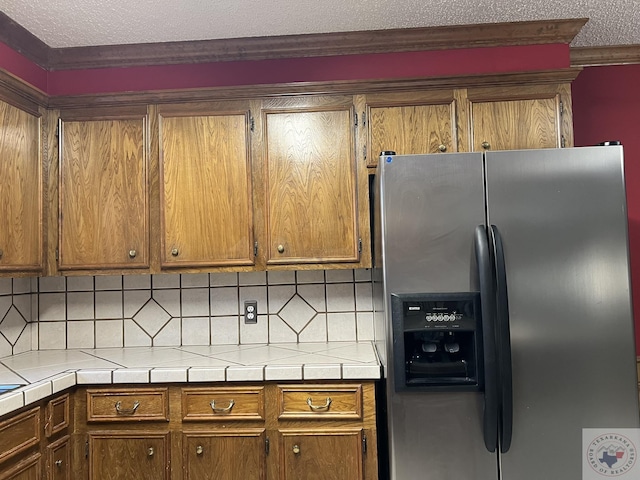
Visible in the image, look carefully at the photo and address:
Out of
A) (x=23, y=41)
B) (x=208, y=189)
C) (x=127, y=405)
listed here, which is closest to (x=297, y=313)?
(x=208, y=189)

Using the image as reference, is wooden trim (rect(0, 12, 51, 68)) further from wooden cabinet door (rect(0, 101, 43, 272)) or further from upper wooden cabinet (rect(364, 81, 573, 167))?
upper wooden cabinet (rect(364, 81, 573, 167))

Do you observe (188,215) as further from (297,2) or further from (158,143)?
(297,2)

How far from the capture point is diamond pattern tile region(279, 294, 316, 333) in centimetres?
254

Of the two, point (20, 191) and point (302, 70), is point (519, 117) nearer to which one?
point (302, 70)

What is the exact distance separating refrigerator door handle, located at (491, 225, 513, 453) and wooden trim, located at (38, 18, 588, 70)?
1.10m

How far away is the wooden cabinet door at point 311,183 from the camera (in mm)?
2230

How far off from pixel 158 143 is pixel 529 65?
5.71 ft

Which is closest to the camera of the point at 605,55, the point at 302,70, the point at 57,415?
the point at 57,415

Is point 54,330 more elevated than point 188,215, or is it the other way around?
point 188,215

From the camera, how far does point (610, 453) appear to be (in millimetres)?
1655

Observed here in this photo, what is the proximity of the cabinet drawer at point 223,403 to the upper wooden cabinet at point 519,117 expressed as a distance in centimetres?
142

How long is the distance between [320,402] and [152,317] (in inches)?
43.2

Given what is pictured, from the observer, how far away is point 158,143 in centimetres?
229

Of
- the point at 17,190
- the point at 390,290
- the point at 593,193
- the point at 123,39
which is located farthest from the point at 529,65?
the point at 17,190
